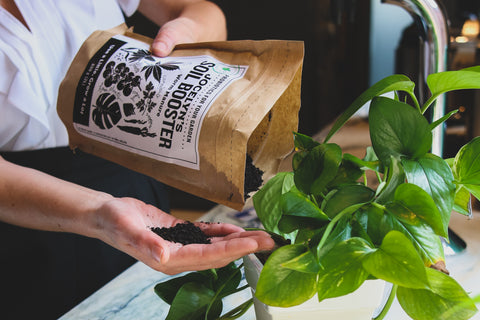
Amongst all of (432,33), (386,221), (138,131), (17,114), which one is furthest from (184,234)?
(432,33)

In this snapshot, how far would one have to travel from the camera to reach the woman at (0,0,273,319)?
618mm

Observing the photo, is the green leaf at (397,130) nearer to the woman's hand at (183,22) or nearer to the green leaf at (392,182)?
the green leaf at (392,182)

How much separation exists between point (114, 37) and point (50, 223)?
0.28m

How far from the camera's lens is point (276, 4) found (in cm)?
196

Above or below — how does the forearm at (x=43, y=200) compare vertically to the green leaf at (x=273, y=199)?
below

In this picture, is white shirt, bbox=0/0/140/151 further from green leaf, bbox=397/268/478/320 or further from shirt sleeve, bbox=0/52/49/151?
green leaf, bbox=397/268/478/320

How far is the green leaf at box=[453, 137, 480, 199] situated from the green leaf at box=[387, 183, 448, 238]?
3.0 inches

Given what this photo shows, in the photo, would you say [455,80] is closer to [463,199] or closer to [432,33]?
[463,199]

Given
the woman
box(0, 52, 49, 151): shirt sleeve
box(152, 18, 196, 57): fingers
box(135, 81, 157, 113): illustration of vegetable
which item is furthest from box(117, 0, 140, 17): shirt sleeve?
box(135, 81, 157, 113): illustration of vegetable

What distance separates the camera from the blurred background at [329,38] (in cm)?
196

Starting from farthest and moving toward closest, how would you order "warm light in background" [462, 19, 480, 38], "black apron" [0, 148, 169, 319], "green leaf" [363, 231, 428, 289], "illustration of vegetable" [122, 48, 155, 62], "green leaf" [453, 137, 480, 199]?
"warm light in background" [462, 19, 480, 38]
"black apron" [0, 148, 169, 319]
"illustration of vegetable" [122, 48, 155, 62]
"green leaf" [453, 137, 480, 199]
"green leaf" [363, 231, 428, 289]

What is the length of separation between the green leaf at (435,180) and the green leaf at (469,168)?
4cm

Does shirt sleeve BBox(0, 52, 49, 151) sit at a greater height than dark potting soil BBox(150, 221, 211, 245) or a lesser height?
greater

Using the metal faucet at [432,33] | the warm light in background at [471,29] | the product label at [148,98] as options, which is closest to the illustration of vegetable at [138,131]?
the product label at [148,98]
